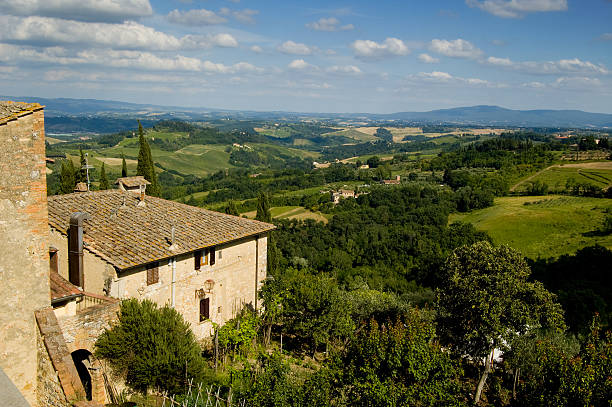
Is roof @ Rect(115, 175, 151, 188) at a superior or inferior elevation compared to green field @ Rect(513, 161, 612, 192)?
superior

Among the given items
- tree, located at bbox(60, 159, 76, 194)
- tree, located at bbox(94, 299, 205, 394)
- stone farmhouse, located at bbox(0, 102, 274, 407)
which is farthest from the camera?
tree, located at bbox(60, 159, 76, 194)

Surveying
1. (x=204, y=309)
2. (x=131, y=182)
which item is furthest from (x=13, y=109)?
(x=131, y=182)

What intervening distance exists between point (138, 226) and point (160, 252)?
210 cm

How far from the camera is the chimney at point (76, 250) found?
1292 cm

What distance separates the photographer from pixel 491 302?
1341cm

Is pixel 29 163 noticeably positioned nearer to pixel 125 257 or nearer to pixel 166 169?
pixel 125 257

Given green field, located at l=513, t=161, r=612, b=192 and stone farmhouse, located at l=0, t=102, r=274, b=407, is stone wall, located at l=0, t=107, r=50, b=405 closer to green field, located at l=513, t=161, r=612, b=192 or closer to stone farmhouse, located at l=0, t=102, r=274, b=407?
stone farmhouse, located at l=0, t=102, r=274, b=407

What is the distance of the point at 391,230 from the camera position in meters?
68.7

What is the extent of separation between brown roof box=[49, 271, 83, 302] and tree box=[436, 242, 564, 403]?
11900 millimetres

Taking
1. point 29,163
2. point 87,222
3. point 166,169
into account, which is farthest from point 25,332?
point 166,169

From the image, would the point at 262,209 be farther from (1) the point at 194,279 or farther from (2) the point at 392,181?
(2) the point at 392,181

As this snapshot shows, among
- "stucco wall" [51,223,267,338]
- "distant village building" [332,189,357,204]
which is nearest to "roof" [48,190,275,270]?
"stucco wall" [51,223,267,338]

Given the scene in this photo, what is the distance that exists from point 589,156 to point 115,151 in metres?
149

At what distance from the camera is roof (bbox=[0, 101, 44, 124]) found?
975 centimetres
